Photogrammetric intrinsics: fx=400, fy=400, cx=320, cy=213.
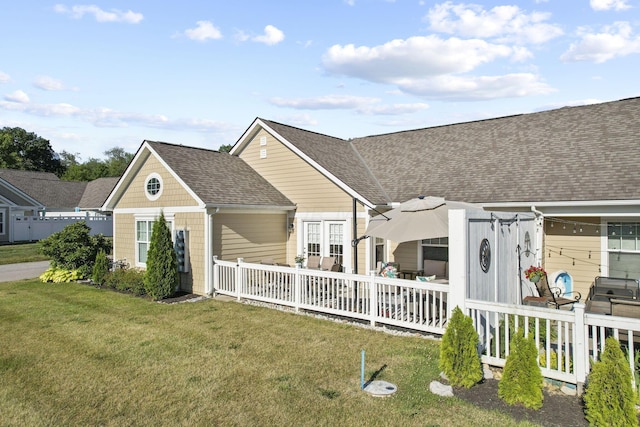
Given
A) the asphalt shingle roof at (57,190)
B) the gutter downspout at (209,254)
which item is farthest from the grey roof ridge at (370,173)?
the asphalt shingle roof at (57,190)

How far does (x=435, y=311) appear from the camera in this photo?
8305 mm

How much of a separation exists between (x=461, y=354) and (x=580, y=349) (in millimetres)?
1568

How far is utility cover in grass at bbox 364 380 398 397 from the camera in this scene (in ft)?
18.2

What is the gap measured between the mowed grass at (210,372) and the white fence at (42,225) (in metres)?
23.5

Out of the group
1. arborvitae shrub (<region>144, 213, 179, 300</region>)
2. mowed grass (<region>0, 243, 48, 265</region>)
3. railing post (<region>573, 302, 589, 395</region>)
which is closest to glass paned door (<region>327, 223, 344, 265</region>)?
arborvitae shrub (<region>144, 213, 179, 300</region>)

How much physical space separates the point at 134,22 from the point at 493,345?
12.4 metres

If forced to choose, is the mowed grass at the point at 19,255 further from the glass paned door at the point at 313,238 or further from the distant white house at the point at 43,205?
the glass paned door at the point at 313,238

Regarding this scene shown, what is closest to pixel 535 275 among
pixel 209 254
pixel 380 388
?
pixel 380 388

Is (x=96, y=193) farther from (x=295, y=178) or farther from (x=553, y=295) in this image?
(x=553, y=295)

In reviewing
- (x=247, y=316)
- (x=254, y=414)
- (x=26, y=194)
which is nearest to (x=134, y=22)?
Result: (x=247, y=316)

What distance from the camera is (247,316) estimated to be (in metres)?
9.88

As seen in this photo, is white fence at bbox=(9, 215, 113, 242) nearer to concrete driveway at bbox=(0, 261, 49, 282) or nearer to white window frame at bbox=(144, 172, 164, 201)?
concrete driveway at bbox=(0, 261, 49, 282)

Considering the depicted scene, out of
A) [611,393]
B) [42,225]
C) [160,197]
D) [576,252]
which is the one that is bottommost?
[611,393]

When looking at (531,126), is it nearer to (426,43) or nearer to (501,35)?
(501,35)
